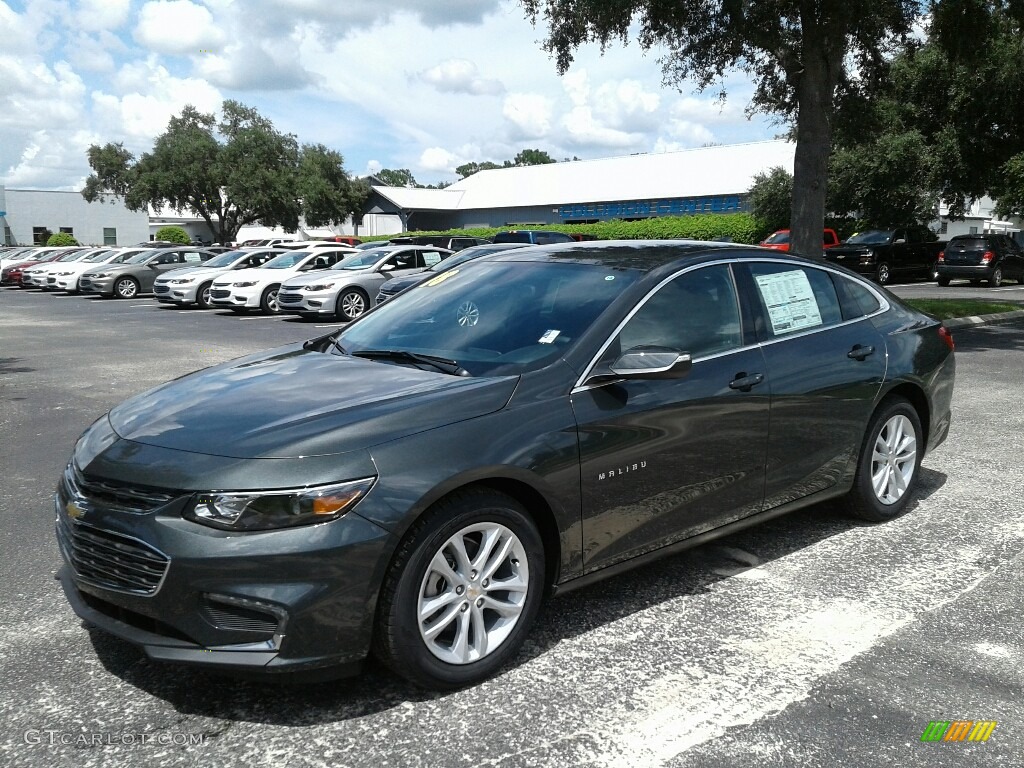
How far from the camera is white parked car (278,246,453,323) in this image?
18.8 metres

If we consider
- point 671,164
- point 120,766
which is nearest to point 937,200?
point 671,164

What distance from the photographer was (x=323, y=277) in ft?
62.9

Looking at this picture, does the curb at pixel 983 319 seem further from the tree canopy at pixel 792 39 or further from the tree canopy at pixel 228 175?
the tree canopy at pixel 228 175

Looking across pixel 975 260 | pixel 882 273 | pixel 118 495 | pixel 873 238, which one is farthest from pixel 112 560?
pixel 975 260

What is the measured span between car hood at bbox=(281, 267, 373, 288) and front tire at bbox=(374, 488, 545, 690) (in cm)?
1606

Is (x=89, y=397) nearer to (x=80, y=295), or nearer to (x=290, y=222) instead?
(x=80, y=295)

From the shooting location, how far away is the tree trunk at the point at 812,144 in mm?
14758

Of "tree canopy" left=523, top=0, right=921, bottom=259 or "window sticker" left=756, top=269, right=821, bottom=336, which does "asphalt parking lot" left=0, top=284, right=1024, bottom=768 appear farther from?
"tree canopy" left=523, top=0, right=921, bottom=259

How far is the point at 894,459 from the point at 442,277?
2.81 meters

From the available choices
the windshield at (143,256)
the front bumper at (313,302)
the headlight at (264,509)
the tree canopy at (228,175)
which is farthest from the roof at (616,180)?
the headlight at (264,509)

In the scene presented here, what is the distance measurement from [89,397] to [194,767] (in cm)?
757

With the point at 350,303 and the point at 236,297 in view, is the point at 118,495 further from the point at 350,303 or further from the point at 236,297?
the point at 236,297

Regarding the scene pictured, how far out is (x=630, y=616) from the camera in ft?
13.4

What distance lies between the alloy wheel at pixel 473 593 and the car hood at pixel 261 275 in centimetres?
1857
